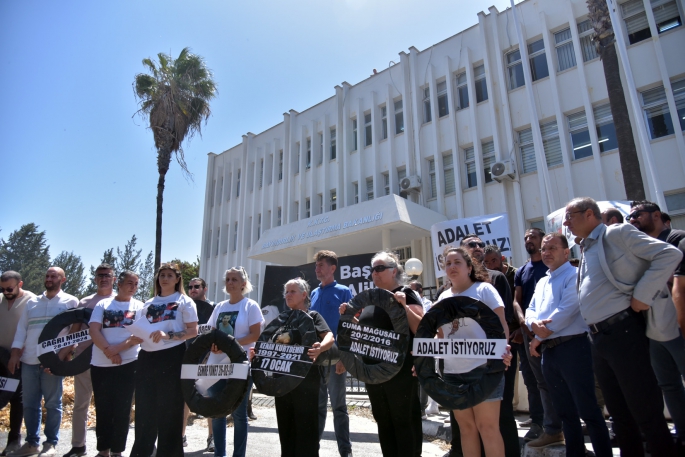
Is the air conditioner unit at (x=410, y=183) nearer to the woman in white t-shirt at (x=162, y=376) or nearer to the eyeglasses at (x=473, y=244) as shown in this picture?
the eyeglasses at (x=473, y=244)

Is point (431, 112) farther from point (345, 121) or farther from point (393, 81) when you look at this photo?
point (345, 121)

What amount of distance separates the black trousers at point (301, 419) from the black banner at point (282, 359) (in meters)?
0.13

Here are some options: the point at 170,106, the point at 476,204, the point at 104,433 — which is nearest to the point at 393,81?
the point at 476,204

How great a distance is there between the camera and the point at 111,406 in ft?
14.7

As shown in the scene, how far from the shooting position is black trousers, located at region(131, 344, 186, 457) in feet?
13.0

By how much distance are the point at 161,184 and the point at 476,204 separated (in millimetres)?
11738

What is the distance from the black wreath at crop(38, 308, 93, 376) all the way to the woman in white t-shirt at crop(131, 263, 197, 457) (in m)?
1.34

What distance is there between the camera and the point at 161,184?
56.2ft

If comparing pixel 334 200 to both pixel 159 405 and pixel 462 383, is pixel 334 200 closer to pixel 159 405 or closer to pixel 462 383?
pixel 159 405

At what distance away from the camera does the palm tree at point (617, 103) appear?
901 centimetres

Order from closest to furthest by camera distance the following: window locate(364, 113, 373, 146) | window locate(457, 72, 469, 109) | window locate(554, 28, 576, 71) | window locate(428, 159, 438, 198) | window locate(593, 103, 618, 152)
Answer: window locate(593, 103, 618, 152) < window locate(554, 28, 576, 71) < window locate(457, 72, 469, 109) < window locate(428, 159, 438, 198) < window locate(364, 113, 373, 146)

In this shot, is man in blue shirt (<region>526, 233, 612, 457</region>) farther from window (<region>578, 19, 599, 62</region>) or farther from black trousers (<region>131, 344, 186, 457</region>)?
window (<region>578, 19, 599, 62</region>)

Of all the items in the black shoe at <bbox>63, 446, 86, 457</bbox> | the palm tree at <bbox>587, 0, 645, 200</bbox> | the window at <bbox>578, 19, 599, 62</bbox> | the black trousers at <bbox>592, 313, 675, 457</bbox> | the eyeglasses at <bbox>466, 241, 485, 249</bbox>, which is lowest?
the black shoe at <bbox>63, 446, 86, 457</bbox>

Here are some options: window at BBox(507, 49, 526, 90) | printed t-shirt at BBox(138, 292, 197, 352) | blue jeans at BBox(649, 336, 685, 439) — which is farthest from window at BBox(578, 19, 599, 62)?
printed t-shirt at BBox(138, 292, 197, 352)
